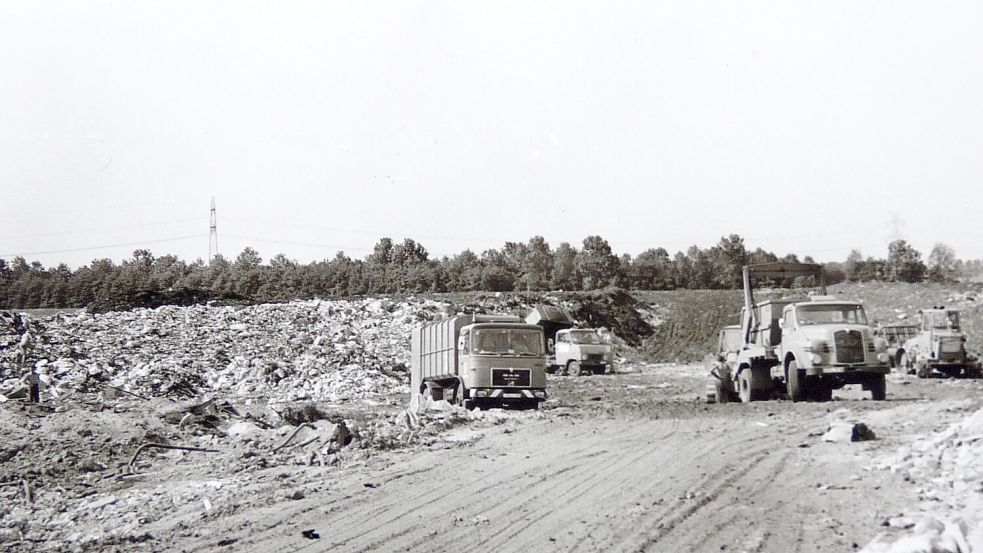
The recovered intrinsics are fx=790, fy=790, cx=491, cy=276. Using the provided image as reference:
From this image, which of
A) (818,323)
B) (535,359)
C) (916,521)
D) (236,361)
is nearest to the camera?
(916,521)

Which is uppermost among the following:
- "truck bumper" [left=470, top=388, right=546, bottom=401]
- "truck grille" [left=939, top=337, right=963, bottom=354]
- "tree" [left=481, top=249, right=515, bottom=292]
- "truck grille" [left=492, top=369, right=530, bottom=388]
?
"tree" [left=481, top=249, right=515, bottom=292]

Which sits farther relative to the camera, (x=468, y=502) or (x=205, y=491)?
(x=205, y=491)

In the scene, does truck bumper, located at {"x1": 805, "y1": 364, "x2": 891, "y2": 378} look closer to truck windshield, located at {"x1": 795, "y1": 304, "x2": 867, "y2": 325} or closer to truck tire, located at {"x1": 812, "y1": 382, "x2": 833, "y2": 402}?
truck windshield, located at {"x1": 795, "y1": 304, "x2": 867, "y2": 325}

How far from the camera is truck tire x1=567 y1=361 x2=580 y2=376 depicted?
33.4 metres

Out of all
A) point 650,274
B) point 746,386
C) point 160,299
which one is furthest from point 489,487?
point 650,274

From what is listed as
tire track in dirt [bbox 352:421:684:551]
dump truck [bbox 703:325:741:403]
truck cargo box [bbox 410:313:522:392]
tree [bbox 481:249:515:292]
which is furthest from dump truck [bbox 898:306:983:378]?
tree [bbox 481:249:515:292]

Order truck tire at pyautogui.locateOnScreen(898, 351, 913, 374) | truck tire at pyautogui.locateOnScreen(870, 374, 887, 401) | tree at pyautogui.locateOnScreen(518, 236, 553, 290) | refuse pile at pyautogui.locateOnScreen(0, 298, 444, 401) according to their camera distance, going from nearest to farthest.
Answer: truck tire at pyautogui.locateOnScreen(870, 374, 887, 401), refuse pile at pyautogui.locateOnScreen(0, 298, 444, 401), truck tire at pyautogui.locateOnScreen(898, 351, 913, 374), tree at pyautogui.locateOnScreen(518, 236, 553, 290)

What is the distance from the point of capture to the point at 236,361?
88.0 feet

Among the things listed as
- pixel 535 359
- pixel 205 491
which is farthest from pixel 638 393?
pixel 205 491

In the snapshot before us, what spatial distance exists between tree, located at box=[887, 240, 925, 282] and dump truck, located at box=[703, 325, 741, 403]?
188 feet

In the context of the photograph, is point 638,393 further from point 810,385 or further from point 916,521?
point 916,521

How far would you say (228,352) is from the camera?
2822cm

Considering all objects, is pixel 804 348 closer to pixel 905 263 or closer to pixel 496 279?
pixel 496 279

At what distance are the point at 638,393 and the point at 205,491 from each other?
16035mm
